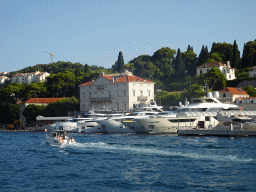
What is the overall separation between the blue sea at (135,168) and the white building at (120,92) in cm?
5790

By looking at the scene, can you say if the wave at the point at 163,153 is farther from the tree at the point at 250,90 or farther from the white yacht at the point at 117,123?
the tree at the point at 250,90

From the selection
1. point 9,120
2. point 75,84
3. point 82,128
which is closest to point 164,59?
point 75,84

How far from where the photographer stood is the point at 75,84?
128 meters

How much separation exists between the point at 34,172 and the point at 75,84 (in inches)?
3925

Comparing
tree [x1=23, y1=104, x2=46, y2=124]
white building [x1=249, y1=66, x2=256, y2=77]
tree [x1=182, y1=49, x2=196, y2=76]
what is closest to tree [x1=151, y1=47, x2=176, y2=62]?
tree [x1=182, y1=49, x2=196, y2=76]

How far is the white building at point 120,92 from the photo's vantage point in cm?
9876

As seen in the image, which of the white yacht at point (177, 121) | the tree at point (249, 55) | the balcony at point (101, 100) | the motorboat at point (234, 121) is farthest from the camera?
the tree at point (249, 55)

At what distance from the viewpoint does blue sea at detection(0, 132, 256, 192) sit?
78.0 ft

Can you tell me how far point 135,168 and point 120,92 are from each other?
71.5 m

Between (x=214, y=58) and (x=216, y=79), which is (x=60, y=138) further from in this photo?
(x=214, y=58)

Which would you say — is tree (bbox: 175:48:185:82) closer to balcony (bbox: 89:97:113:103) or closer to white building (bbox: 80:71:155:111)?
white building (bbox: 80:71:155:111)

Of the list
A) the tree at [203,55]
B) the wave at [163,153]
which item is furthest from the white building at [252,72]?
the wave at [163,153]

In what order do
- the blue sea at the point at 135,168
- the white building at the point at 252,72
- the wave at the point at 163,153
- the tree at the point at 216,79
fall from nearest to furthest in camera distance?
the blue sea at the point at 135,168 < the wave at the point at 163,153 < the tree at the point at 216,79 < the white building at the point at 252,72

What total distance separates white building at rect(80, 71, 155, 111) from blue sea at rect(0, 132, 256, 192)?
5790 cm
